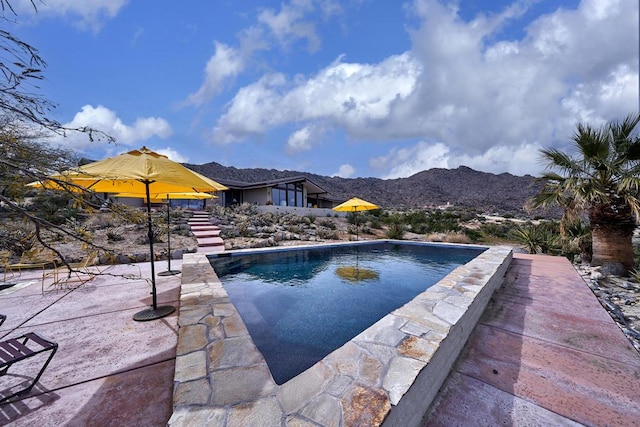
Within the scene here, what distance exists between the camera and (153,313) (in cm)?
370

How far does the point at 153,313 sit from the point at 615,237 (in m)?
10.9

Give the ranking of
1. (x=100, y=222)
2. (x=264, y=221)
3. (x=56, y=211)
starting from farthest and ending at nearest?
(x=264, y=221)
(x=100, y=222)
(x=56, y=211)

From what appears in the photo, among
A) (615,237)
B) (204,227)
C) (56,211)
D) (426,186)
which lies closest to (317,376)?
(615,237)

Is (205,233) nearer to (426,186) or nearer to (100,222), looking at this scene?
(100,222)

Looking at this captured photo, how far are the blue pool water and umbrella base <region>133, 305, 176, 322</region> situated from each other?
1121 millimetres

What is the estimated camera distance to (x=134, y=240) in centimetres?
1032

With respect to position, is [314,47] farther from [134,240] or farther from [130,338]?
[130,338]

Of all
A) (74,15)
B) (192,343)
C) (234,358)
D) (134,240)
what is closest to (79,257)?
(134,240)

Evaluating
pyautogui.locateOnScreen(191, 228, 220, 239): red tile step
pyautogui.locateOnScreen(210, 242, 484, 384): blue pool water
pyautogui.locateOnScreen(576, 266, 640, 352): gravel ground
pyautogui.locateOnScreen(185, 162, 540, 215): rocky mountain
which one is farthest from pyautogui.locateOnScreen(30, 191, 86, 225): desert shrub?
pyautogui.locateOnScreen(185, 162, 540, 215): rocky mountain

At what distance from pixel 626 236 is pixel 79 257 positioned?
15.4 metres

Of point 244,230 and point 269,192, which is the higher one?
point 269,192

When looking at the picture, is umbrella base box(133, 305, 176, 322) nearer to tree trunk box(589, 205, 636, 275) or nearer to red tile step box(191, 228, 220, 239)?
red tile step box(191, 228, 220, 239)

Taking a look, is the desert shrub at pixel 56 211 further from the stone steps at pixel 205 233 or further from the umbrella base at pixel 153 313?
the umbrella base at pixel 153 313

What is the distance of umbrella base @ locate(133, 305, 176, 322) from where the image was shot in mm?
3580
